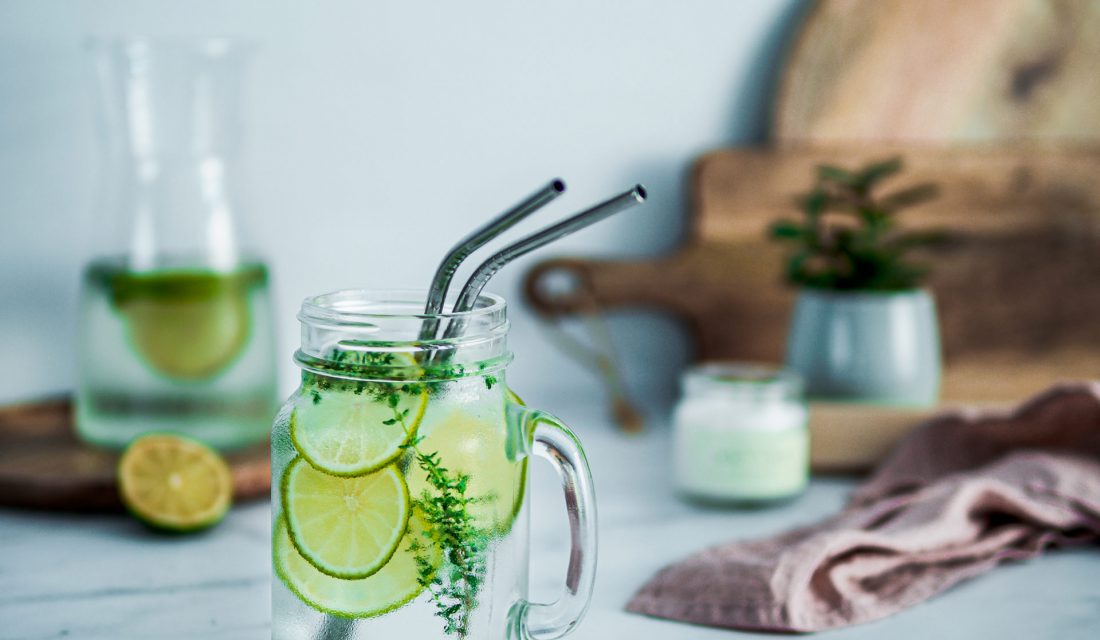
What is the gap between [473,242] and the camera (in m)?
0.53

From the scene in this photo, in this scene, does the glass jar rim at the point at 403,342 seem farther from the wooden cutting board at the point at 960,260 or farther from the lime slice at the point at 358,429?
the wooden cutting board at the point at 960,260

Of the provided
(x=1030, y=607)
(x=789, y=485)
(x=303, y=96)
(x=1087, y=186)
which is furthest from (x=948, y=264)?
(x=303, y=96)

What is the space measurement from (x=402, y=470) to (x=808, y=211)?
2.39 feet

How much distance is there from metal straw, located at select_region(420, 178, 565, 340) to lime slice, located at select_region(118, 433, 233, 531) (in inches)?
15.1

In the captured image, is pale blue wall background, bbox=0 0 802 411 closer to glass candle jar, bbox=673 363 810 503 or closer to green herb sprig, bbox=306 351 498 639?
glass candle jar, bbox=673 363 810 503

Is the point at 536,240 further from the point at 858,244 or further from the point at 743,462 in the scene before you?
the point at 858,244

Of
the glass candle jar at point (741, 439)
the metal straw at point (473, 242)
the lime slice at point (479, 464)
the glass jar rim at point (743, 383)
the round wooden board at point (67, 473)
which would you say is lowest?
the round wooden board at point (67, 473)

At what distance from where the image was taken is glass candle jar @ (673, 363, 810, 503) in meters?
0.94

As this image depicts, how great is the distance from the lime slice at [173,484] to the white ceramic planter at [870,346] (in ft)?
1.92

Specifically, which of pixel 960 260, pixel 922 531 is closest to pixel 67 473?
pixel 922 531

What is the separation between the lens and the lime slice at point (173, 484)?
847mm

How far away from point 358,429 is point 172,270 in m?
0.53

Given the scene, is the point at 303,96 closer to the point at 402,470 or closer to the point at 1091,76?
the point at 402,470

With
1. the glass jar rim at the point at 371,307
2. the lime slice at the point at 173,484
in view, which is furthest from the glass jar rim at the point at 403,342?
the lime slice at the point at 173,484
